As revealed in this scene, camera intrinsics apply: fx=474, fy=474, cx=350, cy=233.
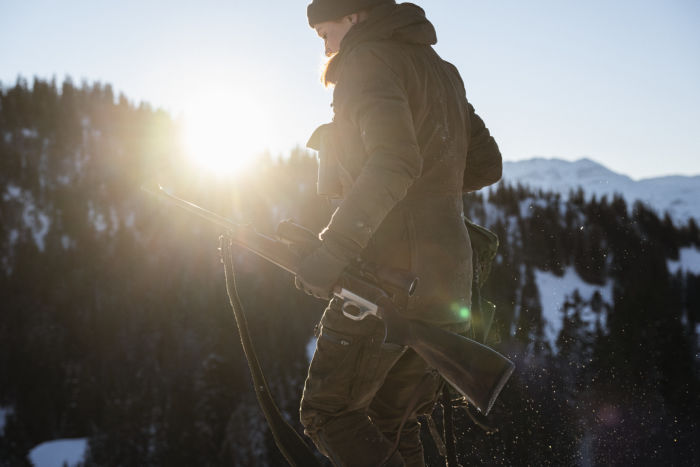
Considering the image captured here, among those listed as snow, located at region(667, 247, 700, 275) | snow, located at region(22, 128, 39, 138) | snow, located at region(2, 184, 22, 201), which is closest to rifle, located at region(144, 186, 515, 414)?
snow, located at region(667, 247, 700, 275)

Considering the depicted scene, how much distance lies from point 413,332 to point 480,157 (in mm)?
1315

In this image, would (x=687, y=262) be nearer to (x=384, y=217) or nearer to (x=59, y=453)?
(x=384, y=217)

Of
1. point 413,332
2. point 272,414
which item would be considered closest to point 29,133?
point 272,414

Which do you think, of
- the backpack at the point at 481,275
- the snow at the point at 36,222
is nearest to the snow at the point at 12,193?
the snow at the point at 36,222

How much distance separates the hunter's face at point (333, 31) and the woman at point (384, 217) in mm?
12

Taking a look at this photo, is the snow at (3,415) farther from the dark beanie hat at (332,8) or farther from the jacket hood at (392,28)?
the jacket hood at (392,28)

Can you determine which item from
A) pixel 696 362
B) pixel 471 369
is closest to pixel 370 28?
pixel 471 369

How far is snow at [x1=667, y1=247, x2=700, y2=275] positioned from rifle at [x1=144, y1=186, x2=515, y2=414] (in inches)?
3641

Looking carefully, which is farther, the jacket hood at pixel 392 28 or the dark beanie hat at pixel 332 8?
the dark beanie hat at pixel 332 8

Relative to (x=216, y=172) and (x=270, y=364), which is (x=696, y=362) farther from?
(x=216, y=172)

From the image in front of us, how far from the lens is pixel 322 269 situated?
2.17m

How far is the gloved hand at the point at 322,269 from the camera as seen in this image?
7.07 ft

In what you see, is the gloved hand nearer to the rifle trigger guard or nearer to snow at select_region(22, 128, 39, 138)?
the rifle trigger guard

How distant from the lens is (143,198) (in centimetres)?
10488
